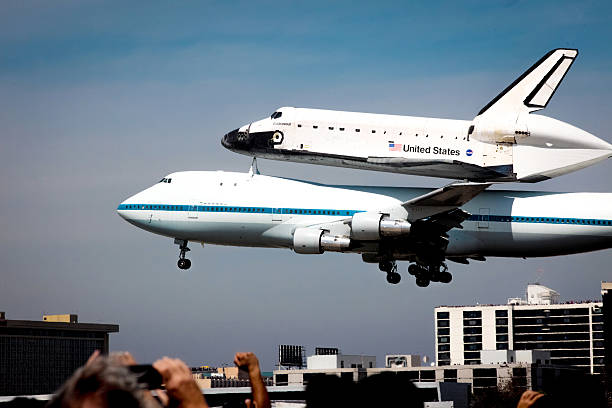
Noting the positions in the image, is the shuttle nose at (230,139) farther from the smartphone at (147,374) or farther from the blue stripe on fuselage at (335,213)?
the smartphone at (147,374)

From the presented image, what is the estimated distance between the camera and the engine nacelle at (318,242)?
59156 millimetres

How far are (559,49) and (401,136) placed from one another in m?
10.4

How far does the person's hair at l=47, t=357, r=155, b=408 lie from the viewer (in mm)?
7172

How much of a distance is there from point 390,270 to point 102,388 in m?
56.3

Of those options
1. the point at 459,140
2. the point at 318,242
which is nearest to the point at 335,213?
the point at 318,242

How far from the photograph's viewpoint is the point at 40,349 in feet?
595

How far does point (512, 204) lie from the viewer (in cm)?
6141

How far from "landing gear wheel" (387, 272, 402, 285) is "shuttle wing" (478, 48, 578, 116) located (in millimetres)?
10572

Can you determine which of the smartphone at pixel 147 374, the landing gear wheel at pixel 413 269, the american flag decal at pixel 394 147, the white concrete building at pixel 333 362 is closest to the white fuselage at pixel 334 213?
the landing gear wheel at pixel 413 269

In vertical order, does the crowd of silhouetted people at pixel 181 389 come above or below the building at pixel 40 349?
above

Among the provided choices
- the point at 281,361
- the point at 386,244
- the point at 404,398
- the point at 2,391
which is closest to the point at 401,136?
the point at 386,244

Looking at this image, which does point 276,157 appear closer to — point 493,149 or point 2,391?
point 493,149

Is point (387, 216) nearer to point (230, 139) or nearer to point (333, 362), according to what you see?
point (230, 139)

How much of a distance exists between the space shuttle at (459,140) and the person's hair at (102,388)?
5515 cm
